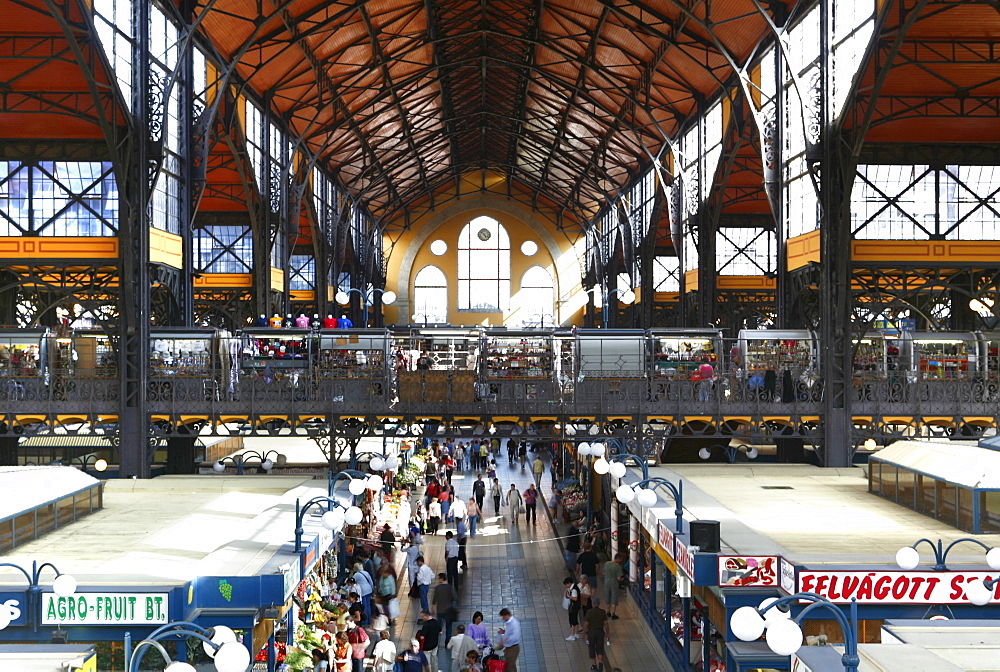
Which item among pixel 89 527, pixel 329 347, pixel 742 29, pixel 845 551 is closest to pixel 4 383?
pixel 329 347

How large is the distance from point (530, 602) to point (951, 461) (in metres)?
11.1

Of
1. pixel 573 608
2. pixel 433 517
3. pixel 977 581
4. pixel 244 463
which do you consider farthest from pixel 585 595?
pixel 244 463

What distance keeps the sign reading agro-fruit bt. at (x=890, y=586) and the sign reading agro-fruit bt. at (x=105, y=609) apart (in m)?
8.12

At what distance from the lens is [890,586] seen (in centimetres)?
1281

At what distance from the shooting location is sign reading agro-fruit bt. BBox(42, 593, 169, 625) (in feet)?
40.0

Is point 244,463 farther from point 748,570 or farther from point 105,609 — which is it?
point 748,570

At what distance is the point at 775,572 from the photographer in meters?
13.6

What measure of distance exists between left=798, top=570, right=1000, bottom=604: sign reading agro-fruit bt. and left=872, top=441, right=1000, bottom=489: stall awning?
13.9ft

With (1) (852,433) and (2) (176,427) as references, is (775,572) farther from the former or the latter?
(2) (176,427)

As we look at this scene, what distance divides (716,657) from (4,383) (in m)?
21.5

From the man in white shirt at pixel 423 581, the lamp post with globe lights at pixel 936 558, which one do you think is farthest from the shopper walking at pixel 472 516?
the lamp post with globe lights at pixel 936 558

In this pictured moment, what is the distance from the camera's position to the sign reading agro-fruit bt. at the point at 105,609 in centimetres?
1219

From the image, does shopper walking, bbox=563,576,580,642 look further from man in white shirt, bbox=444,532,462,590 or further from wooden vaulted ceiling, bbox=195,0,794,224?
wooden vaulted ceiling, bbox=195,0,794,224

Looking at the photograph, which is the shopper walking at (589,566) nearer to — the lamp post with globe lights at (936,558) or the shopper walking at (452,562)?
the shopper walking at (452,562)
